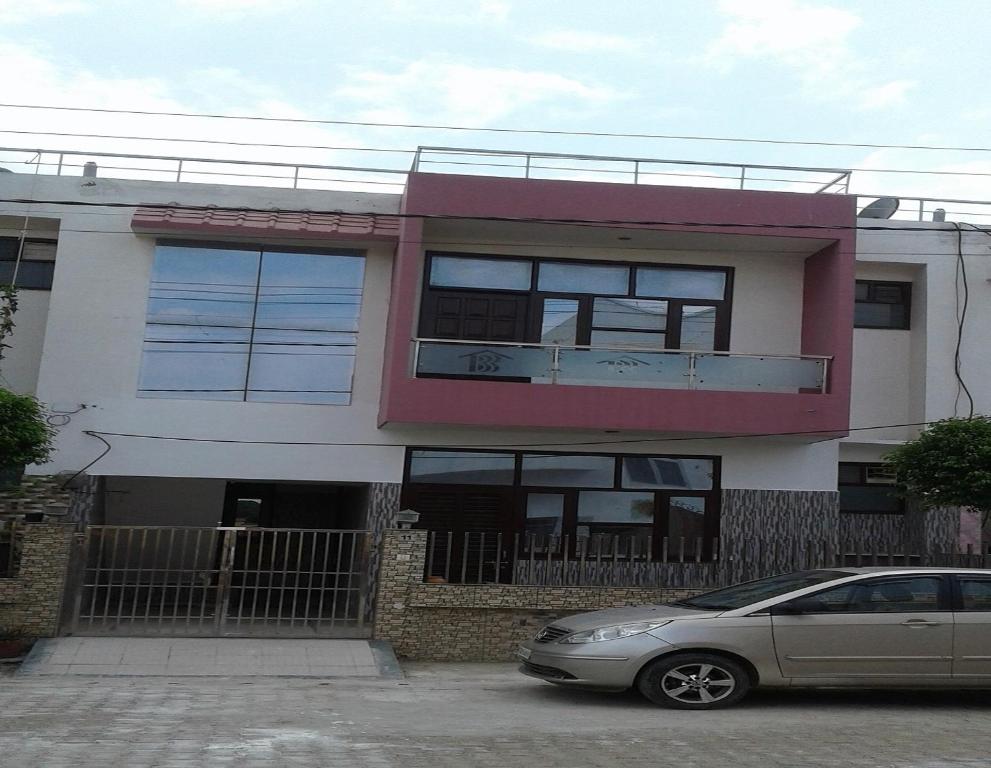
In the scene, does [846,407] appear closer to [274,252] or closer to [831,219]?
[831,219]

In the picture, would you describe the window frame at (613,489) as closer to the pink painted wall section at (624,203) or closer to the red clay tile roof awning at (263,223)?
the red clay tile roof awning at (263,223)

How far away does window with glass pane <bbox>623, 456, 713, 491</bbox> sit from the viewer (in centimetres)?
1396

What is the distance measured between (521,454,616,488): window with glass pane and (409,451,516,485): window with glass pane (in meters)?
0.28

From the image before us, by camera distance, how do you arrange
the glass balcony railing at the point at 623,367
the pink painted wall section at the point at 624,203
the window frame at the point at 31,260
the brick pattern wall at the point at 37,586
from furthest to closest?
the window frame at the point at 31,260
the glass balcony railing at the point at 623,367
the pink painted wall section at the point at 624,203
the brick pattern wall at the point at 37,586

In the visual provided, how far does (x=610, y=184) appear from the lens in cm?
1323

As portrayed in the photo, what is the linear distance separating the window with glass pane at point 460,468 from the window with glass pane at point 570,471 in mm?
280

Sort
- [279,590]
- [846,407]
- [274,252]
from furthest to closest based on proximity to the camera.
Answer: [274,252]
[846,407]
[279,590]

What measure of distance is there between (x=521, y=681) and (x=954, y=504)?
5685 millimetres

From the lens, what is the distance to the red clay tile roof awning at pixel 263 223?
1355cm

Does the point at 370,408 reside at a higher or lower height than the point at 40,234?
lower

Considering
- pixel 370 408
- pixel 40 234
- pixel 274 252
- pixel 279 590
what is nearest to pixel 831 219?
pixel 370 408

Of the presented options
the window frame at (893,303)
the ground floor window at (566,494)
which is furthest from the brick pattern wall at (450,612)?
the window frame at (893,303)

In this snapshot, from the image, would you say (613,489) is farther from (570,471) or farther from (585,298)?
(585,298)

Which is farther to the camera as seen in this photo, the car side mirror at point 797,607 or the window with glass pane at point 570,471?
the window with glass pane at point 570,471
